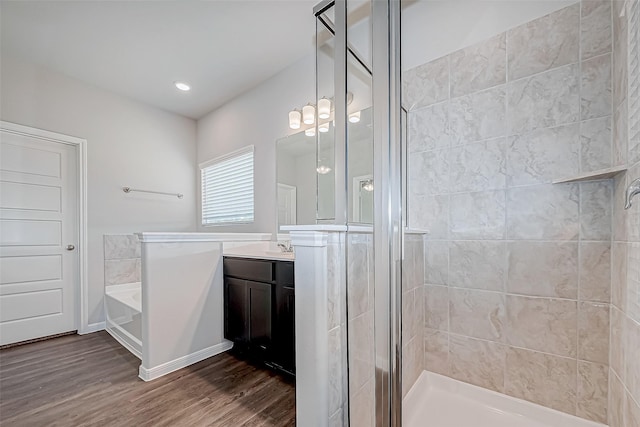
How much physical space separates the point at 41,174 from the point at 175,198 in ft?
4.10

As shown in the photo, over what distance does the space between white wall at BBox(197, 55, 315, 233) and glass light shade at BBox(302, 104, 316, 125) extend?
0.13 m

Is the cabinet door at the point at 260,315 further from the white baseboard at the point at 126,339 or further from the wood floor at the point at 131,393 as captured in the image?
the white baseboard at the point at 126,339

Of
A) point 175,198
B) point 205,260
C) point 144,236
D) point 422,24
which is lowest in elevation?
point 205,260

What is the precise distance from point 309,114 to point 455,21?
121 cm

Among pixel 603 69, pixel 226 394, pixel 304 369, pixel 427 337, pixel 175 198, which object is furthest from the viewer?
pixel 175 198

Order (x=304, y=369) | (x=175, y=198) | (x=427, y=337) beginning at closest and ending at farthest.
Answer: (x=304, y=369)
(x=427, y=337)
(x=175, y=198)

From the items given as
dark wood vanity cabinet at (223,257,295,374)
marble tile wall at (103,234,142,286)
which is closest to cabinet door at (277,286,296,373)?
dark wood vanity cabinet at (223,257,295,374)

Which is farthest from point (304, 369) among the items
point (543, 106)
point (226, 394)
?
point (543, 106)

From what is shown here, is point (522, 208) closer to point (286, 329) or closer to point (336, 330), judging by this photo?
point (336, 330)

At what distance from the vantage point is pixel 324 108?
5.65 feet

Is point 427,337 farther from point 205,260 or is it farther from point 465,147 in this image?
point 205,260

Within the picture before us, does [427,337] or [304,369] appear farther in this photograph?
[427,337]

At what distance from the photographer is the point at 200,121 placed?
3742 millimetres

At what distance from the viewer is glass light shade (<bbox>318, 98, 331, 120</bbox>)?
160 cm
